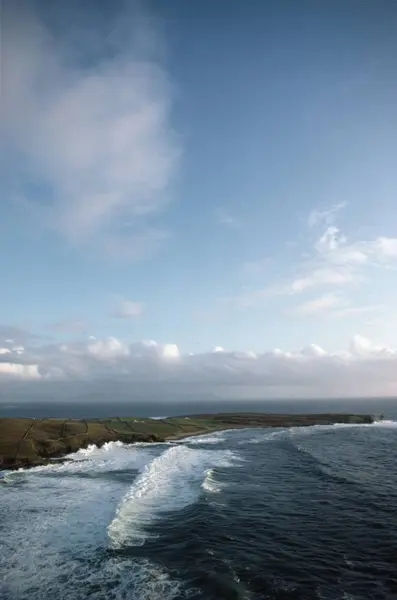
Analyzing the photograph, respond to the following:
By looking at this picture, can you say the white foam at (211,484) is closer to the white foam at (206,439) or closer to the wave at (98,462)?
the wave at (98,462)

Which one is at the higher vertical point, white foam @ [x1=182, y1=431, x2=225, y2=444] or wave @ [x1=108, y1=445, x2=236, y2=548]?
wave @ [x1=108, y1=445, x2=236, y2=548]

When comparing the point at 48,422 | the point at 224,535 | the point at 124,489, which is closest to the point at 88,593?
the point at 224,535

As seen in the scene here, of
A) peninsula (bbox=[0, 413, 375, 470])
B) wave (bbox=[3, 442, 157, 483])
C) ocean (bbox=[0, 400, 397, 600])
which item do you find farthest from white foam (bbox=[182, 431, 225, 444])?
ocean (bbox=[0, 400, 397, 600])

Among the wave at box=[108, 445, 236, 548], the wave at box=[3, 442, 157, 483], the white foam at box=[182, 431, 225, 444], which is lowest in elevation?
the white foam at box=[182, 431, 225, 444]

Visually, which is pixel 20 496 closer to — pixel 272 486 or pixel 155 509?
pixel 155 509

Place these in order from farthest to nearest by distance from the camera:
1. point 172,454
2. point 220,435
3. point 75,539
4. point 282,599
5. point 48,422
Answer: point 220,435 < point 48,422 < point 172,454 < point 75,539 < point 282,599

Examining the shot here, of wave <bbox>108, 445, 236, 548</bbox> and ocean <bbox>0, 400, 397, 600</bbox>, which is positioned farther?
wave <bbox>108, 445, 236, 548</bbox>

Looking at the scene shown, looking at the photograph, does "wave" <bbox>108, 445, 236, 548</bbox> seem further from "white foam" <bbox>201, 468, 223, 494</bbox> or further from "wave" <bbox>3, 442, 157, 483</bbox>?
"wave" <bbox>3, 442, 157, 483</bbox>

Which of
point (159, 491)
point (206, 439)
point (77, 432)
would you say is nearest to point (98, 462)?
point (159, 491)
